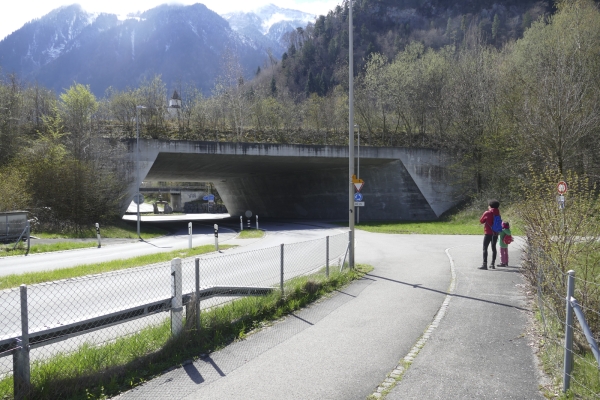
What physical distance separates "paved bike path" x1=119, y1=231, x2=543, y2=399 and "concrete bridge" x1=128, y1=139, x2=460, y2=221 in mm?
25779

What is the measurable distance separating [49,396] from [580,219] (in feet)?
23.6

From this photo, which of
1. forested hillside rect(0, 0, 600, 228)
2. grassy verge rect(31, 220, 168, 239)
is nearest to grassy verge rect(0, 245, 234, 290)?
grassy verge rect(31, 220, 168, 239)

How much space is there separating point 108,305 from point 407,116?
3795 centimetres

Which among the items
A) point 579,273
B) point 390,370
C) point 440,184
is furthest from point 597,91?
point 390,370

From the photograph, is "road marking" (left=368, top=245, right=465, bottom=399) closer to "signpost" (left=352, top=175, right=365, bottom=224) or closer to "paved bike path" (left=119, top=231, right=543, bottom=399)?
"paved bike path" (left=119, top=231, right=543, bottom=399)

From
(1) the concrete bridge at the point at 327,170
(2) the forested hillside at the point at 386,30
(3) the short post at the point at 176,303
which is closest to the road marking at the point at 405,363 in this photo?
(3) the short post at the point at 176,303

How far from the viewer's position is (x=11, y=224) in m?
21.3

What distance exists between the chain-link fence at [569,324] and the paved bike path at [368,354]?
32 centimetres

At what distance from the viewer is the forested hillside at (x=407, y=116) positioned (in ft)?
84.3

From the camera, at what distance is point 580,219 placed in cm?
690

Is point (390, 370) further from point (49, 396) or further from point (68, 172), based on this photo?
point (68, 172)

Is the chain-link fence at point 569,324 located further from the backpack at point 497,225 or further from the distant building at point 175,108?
the distant building at point 175,108

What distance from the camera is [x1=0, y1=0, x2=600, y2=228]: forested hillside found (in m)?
25.7

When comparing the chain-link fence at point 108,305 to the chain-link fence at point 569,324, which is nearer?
the chain-link fence at point 569,324
